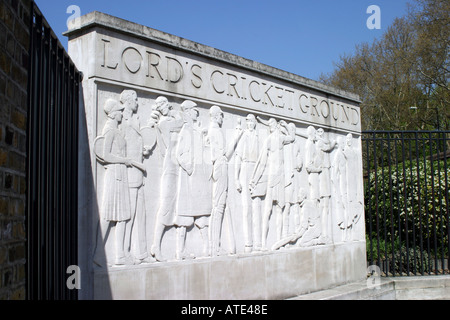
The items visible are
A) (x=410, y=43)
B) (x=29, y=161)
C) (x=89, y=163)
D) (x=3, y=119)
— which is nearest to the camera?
(x=3, y=119)

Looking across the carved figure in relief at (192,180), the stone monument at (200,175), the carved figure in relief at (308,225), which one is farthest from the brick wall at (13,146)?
the carved figure in relief at (308,225)

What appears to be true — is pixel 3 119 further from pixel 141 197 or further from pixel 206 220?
pixel 206 220

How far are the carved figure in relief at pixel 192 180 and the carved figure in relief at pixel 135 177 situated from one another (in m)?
0.48

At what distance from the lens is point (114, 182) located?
15.6ft

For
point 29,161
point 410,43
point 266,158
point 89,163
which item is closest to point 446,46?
point 410,43

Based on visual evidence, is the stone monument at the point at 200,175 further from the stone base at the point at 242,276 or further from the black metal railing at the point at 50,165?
the black metal railing at the point at 50,165

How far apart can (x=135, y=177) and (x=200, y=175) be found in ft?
3.06

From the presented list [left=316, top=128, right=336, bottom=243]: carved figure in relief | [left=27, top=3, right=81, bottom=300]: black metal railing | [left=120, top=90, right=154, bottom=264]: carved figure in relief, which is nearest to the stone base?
[left=120, top=90, right=154, bottom=264]: carved figure in relief

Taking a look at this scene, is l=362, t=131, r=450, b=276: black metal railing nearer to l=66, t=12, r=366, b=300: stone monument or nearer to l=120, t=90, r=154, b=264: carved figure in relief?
l=66, t=12, r=366, b=300: stone monument

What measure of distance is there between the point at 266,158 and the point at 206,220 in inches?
57.1

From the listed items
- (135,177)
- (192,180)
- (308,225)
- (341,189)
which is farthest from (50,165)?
(341,189)

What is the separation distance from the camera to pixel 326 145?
7.73 meters

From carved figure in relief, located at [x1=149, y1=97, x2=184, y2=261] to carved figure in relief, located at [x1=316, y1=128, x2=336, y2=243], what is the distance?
9.74 ft

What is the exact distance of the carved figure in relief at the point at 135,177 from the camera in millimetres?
4910
